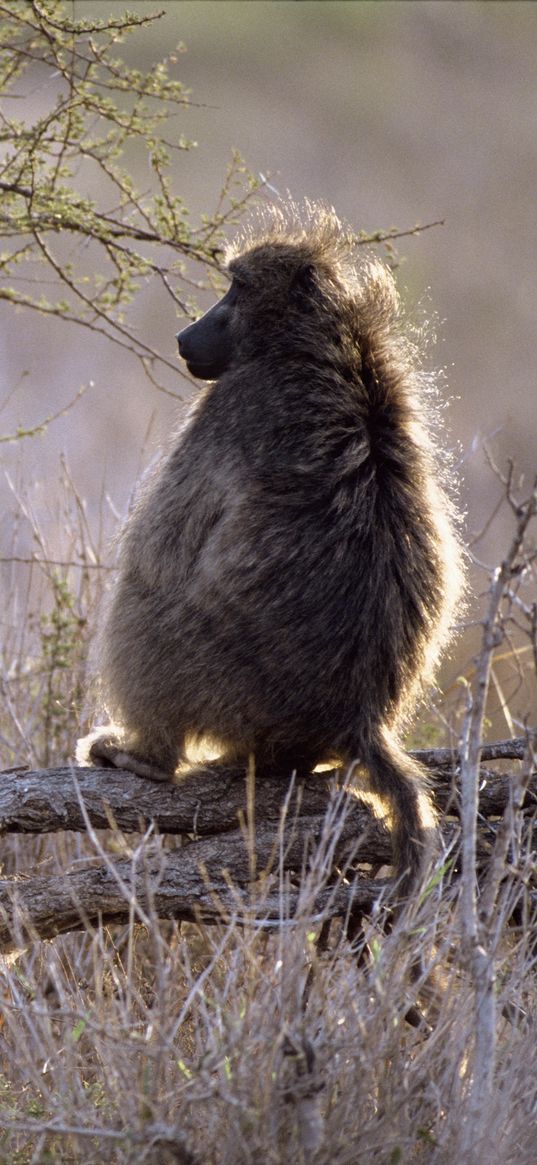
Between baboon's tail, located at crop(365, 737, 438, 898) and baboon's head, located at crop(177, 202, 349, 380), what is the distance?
1229mm

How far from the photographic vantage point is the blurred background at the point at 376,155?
16453 mm

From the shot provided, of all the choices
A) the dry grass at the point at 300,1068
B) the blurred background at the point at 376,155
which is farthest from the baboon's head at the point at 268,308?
the blurred background at the point at 376,155

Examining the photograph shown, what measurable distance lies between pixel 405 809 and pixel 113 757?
0.90m

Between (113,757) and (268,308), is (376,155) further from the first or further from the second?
(113,757)

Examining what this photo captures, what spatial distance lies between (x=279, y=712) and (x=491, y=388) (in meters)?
14.3

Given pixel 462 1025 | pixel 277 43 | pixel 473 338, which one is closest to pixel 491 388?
pixel 473 338

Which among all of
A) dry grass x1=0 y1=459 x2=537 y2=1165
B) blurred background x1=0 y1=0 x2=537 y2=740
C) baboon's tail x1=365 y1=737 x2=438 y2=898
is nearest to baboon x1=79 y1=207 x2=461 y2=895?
baboon's tail x1=365 y1=737 x2=438 y2=898

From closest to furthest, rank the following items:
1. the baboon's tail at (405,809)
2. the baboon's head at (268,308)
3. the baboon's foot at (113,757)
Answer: the baboon's tail at (405,809)
the baboon's foot at (113,757)
the baboon's head at (268,308)

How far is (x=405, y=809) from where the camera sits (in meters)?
3.50

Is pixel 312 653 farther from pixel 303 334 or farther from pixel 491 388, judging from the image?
pixel 491 388

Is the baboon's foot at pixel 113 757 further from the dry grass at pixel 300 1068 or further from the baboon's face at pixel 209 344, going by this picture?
the baboon's face at pixel 209 344

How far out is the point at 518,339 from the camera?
763 inches

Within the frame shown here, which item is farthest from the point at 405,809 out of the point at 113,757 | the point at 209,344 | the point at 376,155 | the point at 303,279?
the point at 376,155

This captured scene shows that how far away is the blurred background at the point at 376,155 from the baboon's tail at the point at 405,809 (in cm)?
915
